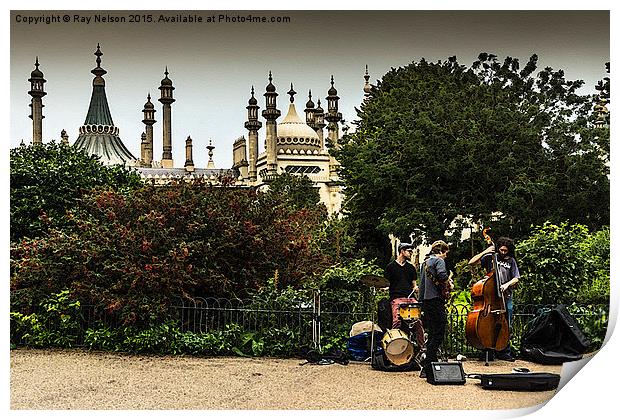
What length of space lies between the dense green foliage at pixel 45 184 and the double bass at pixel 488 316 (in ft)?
19.4

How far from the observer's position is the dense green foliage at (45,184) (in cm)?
1432

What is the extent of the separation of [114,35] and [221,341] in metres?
3.98

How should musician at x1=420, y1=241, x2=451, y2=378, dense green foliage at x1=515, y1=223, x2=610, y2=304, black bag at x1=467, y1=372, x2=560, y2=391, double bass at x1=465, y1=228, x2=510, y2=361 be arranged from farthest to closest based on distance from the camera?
dense green foliage at x1=515, y1=223, x2=610, y2=304
double bass at x1=465, y1=228, x2=510, y2=361
musician at x1=420, y1=241, x2=451, y2=378
black bag at x1=467, y1=372, x2=560, y2=391

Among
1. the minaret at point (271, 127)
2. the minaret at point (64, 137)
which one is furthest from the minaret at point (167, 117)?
the minaret at point (64, 137)

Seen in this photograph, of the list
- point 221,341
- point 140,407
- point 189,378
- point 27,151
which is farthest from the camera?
point 27,151

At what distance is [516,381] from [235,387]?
2915 mm

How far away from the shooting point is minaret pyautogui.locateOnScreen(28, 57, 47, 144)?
13.5 metres

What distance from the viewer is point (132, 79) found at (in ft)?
44.3

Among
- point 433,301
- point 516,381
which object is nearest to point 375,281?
point 433,301

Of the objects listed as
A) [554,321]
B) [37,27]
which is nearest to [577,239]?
[554,321]

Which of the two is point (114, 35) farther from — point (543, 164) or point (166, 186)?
point (543, 164)

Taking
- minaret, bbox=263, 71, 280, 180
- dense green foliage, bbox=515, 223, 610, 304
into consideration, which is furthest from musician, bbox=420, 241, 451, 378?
minaret, bbox=263, 71, 280, 180

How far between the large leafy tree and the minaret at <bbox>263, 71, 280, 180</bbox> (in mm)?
1979

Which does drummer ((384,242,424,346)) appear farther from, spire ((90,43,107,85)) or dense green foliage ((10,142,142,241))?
dense green foliage ((10,142,142,241))
